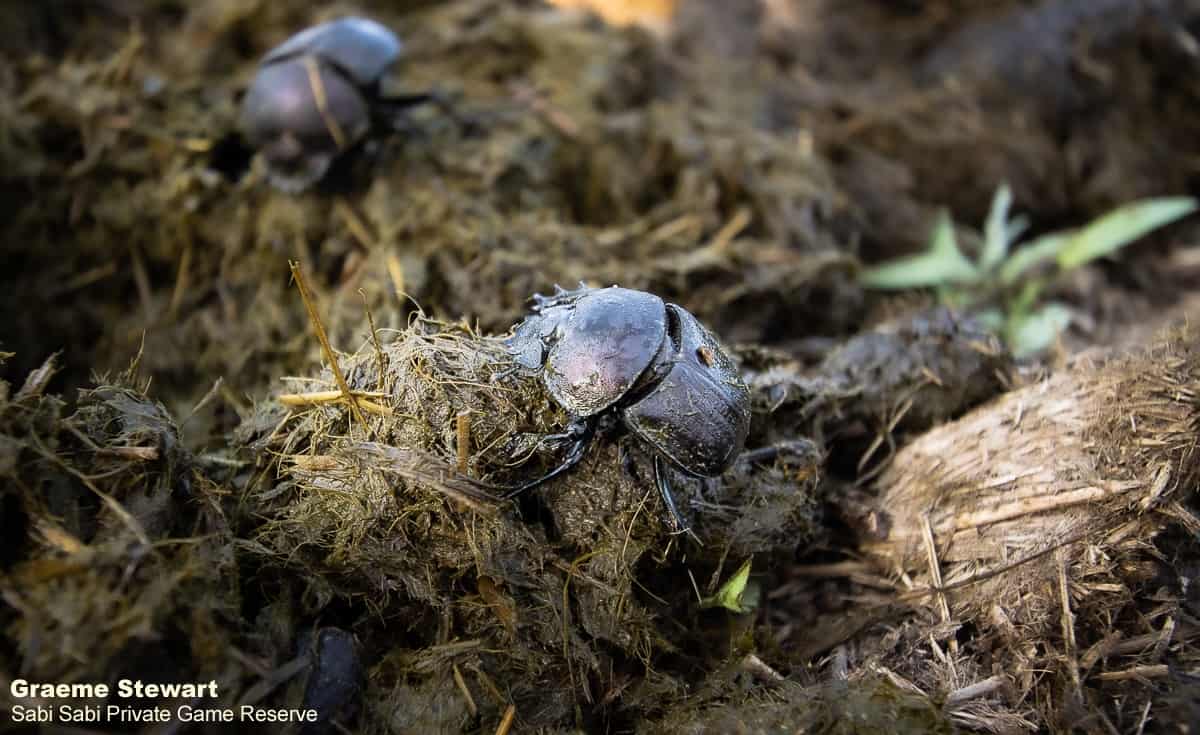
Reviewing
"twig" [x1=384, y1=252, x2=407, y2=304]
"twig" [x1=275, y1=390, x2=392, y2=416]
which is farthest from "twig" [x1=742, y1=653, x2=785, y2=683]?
"twig" [x1=384, y1=252, x2=407, y2=304]

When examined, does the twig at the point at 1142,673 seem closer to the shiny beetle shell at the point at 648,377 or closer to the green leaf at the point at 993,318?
the shiny beetle shell at the point at 648,377

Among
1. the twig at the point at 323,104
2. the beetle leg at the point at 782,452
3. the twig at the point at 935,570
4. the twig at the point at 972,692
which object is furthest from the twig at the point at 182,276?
the twig at the point at 972,692

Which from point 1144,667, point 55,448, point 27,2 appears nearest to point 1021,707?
point 1144,667

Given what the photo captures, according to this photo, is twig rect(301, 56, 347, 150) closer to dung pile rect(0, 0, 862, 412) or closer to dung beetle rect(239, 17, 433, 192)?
dung beetle rect(239, 17, 433, 192)

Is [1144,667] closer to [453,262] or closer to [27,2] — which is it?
[453,262]

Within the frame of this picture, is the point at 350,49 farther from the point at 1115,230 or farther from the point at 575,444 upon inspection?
the point at 1115,230
